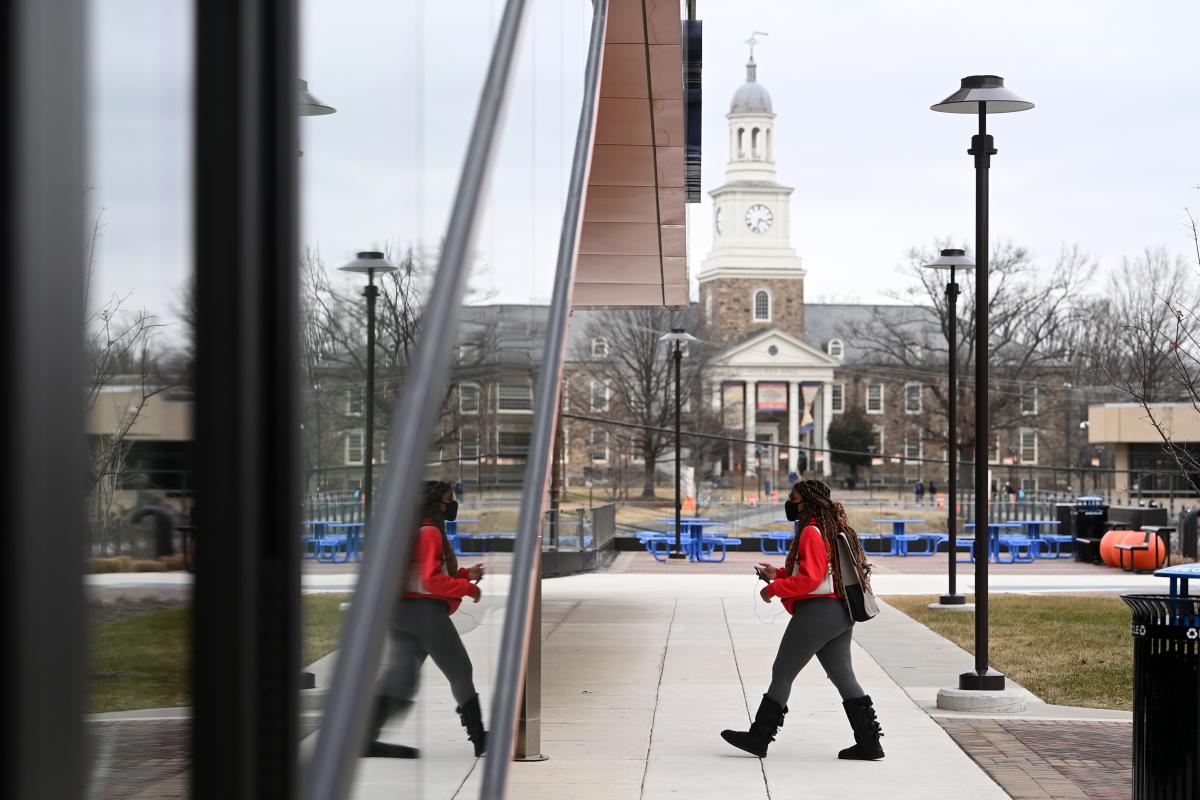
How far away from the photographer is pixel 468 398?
3.38 metres

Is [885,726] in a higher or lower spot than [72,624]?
lower

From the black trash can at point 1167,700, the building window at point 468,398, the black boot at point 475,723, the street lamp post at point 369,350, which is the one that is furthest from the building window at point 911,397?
the street lamp post at point 369,350

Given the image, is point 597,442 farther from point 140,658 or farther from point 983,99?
point 140,658

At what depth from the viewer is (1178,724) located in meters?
6.64

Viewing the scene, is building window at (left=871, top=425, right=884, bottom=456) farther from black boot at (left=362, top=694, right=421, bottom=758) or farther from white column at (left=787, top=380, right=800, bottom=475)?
black boot at (left=362, top=694, right=421, bottom=758)

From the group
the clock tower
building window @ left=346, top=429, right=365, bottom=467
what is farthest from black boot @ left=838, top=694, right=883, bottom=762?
the clock tower

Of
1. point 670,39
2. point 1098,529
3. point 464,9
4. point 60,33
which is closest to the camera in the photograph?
point 60,33

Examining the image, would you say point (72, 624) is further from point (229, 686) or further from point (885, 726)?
point (885, 726)

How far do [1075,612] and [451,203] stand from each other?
17578mm

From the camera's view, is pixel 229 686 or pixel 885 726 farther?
pixel 885 726

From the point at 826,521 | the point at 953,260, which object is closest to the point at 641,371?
the point at 953,260

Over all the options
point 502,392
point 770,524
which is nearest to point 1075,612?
point 502,392

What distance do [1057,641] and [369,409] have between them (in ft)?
47.5

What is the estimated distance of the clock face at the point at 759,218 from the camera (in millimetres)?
125250
